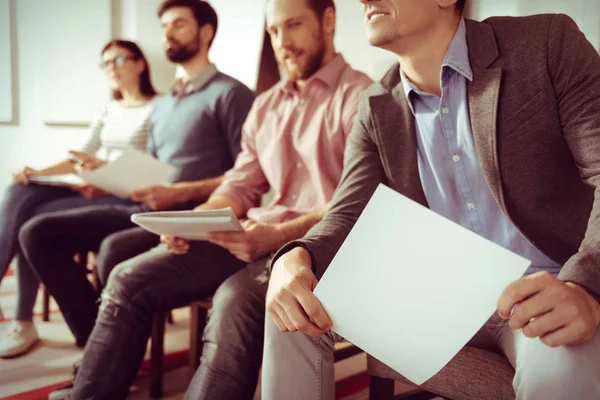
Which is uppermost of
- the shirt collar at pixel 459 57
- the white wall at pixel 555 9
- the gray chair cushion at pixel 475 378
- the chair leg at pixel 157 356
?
the white wall at pixel 555 9

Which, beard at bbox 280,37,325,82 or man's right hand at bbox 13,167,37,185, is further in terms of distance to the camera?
man's right hand at bbox 13,167,37,185

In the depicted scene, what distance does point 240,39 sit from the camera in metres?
2.50

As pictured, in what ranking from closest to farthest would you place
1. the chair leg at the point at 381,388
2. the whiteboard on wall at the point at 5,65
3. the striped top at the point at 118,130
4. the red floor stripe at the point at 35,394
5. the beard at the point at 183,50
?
the chair leg at the point at 381,388 → the red floor stripe at the point at 35,394 → the beard at the point at 183,50 → the striped top at the point at 118,130 → the whiteboard on wall at the point at 5,65

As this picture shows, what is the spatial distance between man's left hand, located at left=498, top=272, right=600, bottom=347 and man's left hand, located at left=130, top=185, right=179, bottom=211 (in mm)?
1370

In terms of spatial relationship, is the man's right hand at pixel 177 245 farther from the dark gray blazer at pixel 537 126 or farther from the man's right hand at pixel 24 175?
the man's right hand at pixel 24 175

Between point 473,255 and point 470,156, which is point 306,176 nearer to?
point 470,156

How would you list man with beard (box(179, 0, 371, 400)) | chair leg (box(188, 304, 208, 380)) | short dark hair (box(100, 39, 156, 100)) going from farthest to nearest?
short dark hair (box(100, 39, 156, 100))
chair leg (box(188, 304, 208, 380))
man with beard (box(179, 0, 371, 400))

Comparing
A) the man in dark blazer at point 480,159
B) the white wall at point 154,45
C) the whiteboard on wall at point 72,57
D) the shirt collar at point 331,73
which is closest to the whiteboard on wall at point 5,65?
the white wall at point 154,45

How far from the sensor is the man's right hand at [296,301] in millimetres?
765

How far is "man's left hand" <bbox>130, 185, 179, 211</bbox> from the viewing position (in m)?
1.77

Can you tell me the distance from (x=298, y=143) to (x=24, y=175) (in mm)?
1267

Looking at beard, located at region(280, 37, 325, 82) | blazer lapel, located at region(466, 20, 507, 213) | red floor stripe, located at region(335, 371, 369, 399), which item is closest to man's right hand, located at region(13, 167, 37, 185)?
beard, located at region(280, 37, 325, 82)

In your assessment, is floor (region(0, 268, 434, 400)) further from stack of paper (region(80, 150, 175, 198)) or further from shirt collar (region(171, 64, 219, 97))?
shirt collar (region(171, 64, 219, 97))

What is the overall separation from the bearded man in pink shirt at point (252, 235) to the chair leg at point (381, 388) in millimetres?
262
